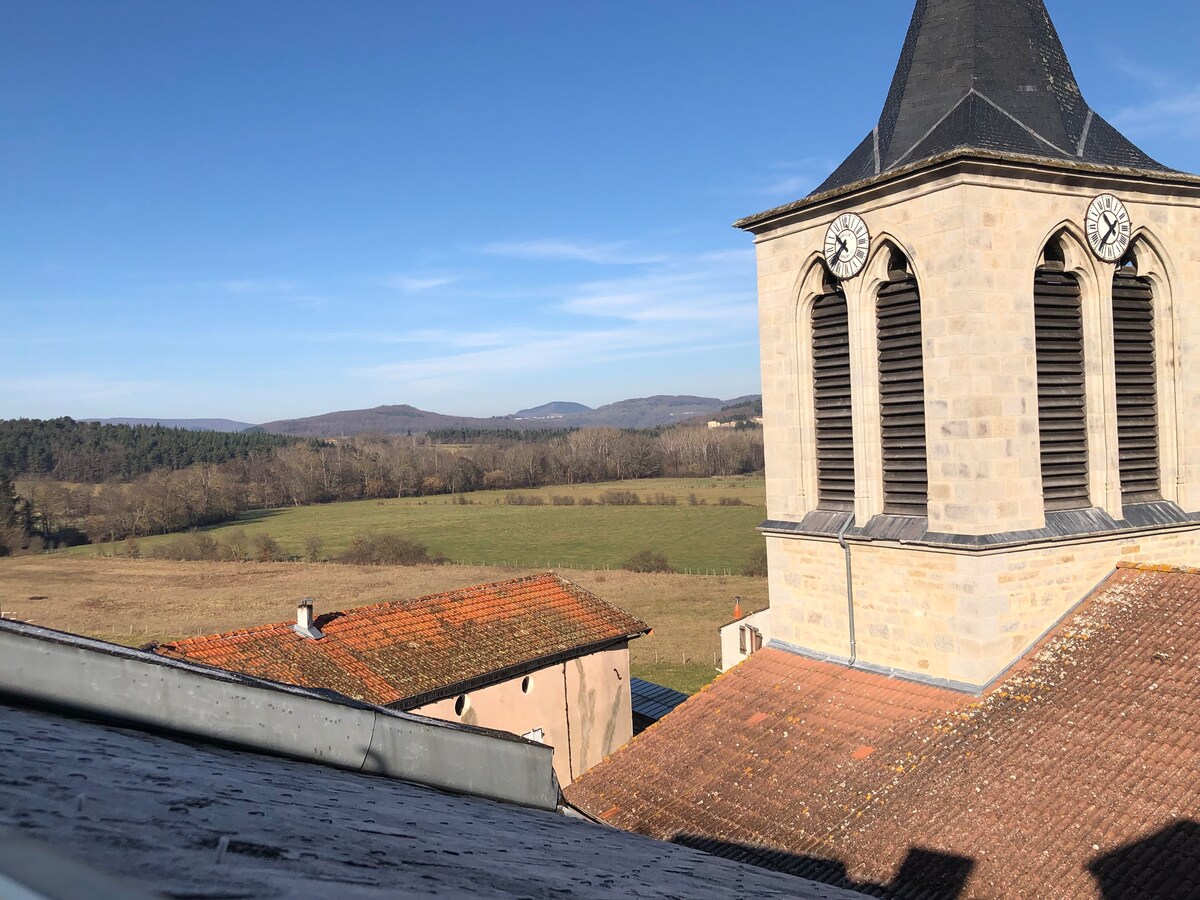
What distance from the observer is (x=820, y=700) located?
9.29 m

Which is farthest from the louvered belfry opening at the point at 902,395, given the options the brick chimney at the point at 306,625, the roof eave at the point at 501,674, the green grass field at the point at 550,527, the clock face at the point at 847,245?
the green grass field at the point at 550,527

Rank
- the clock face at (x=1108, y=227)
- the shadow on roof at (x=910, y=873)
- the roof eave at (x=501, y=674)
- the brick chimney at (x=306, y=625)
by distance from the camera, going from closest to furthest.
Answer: the shadow on roof at (x=910, y=873)
the clock face at (x=1108, y=227)
the roof eave at (x=501, y=674)
the brick chimney at (x=306, y=625)

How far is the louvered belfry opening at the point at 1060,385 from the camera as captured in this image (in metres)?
9.12

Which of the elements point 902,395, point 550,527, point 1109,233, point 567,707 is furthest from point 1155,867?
point 550,527

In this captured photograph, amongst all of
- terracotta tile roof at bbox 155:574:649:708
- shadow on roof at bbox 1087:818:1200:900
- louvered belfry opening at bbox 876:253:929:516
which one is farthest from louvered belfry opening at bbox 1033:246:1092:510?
terracotta tile roof at bbox 155:574:649:708

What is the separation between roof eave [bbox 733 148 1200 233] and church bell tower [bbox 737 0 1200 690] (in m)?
0.03

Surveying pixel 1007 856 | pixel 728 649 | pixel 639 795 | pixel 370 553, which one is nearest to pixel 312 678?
pixel 639 795

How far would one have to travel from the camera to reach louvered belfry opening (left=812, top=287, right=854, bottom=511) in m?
10.1

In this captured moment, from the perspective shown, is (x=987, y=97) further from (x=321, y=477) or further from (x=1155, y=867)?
(x=321, y=477)

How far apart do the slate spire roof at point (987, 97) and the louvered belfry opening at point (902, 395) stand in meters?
1.31

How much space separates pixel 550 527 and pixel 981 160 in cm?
6054

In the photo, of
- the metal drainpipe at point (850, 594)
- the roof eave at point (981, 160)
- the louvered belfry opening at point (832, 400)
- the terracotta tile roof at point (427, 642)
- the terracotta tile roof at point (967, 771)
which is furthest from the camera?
the terracotta tile roof at point (427, 642)

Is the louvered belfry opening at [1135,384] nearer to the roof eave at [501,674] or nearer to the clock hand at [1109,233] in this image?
the clock hand at [1109,233]

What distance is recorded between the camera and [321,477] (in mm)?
99062
